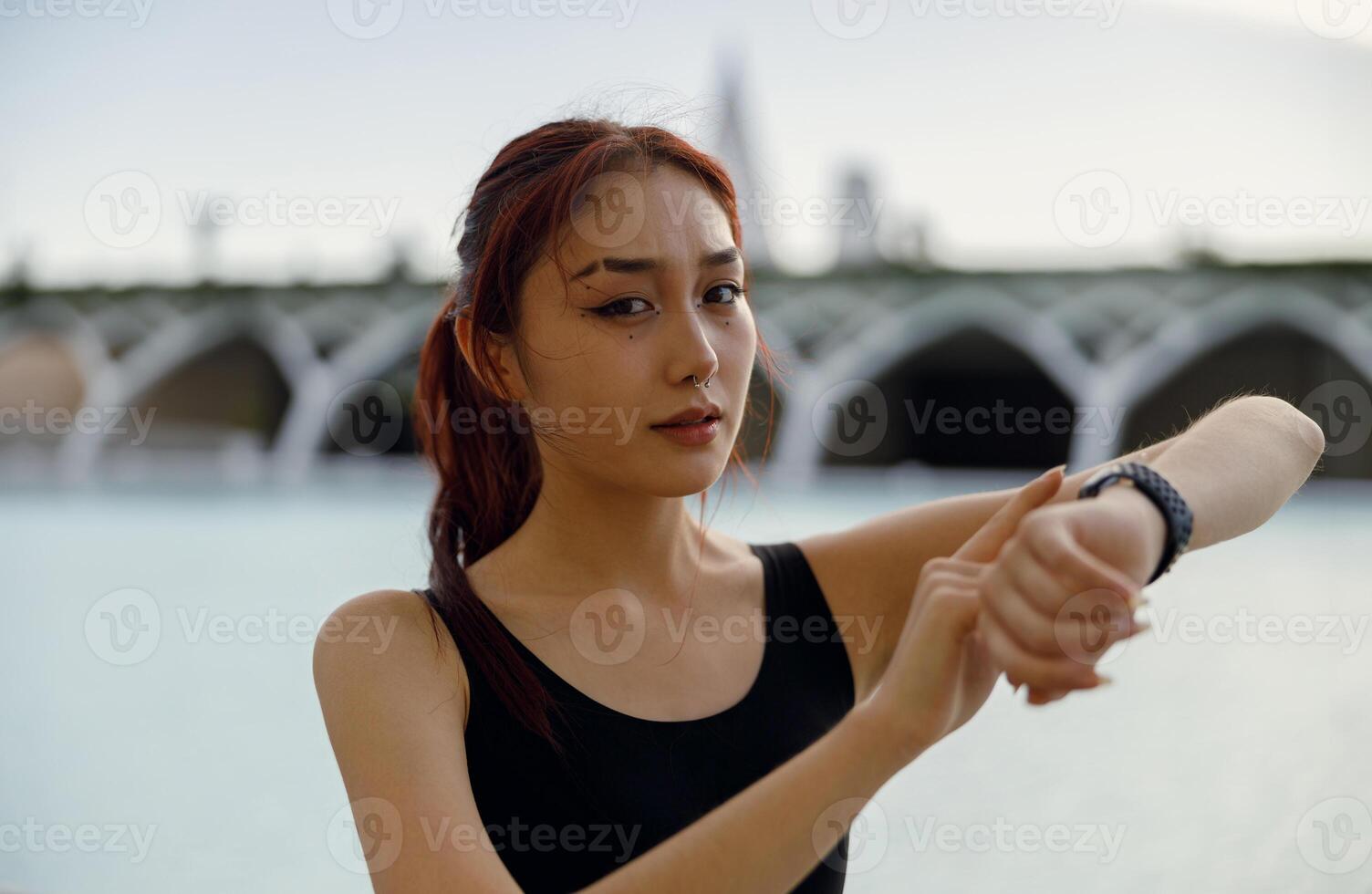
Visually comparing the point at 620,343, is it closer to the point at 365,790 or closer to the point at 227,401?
the point at 365,790

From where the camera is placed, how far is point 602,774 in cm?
148

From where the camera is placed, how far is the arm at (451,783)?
1.08 metres

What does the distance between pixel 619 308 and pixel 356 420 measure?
2460 cm

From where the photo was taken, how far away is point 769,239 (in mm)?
23562

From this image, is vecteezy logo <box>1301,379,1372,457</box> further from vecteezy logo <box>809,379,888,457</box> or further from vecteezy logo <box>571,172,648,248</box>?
vecteezy logo <box>571,172,648,248</box>

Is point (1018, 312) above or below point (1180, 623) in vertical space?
above

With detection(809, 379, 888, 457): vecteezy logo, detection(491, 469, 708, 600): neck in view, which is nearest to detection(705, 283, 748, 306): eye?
detection(491, 469, 708, 600): neck

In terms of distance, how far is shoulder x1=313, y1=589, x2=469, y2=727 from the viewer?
1.37 m

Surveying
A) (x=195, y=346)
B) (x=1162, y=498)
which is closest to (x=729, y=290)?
(x=1162, y=498)

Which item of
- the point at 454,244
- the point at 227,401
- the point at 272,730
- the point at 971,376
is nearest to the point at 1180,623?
the point at 272,730

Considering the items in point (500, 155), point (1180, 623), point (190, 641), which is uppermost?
point (500, 155)

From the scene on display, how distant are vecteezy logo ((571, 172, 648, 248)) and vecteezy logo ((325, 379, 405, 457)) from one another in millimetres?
22970

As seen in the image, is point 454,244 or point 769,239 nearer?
point 454,244

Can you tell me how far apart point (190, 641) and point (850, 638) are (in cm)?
949
